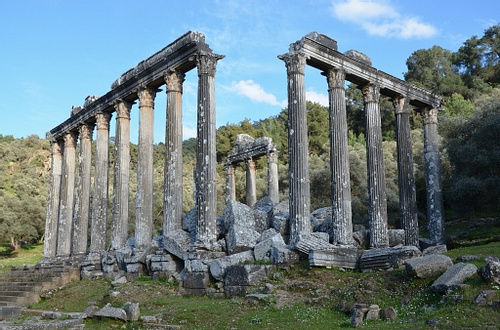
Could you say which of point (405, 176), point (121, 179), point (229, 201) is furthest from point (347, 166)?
point (121, 179)

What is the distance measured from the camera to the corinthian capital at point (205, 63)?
19641 millimetres

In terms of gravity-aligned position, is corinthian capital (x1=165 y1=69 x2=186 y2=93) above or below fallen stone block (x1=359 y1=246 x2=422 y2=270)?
above

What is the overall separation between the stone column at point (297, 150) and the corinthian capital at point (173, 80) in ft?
15.4

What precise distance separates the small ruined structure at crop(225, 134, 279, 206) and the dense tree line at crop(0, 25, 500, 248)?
6.23m

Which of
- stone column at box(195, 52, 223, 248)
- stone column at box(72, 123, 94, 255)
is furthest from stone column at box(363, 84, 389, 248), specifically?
stone column at box(72, 123, 94, 255)

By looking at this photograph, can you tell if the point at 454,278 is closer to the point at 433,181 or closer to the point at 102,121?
the point at 433,181

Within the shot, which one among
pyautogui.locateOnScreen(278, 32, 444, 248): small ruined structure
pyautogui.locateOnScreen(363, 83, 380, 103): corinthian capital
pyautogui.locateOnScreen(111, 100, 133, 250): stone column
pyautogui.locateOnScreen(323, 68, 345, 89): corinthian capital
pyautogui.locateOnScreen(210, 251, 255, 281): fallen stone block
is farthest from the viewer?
pyautogui.locateOnScreen(111, 100, 133, 250): stone column

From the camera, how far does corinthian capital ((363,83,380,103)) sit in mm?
23500

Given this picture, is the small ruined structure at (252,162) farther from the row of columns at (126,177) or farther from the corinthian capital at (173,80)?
the corinthian capital at (173,80)

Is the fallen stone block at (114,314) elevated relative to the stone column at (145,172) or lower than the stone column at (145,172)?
lower

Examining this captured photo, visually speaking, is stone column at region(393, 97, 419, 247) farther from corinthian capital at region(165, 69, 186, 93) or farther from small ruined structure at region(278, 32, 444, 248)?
corinthian capital at region(165, 69, 186, 93)

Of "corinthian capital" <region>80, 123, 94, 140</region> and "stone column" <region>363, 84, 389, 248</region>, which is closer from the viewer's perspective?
"stone column" <region>363, 84, 389, 248</region>

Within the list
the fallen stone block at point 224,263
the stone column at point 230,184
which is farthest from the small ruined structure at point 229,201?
the stone column at point 230,184

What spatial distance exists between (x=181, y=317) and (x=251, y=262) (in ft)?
15.5
